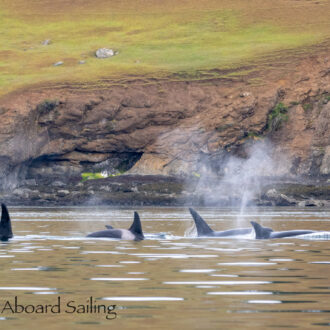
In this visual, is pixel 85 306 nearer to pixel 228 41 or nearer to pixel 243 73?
pixel 243 73

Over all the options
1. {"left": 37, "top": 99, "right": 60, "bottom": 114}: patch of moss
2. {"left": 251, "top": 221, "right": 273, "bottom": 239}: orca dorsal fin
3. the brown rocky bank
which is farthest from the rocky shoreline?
{"left": 251, "top": 221, "right": 273, "bottom": 239}: orca dorsal fin

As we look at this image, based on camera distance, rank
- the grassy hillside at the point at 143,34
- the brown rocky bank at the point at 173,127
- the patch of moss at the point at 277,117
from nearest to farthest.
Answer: the brown rocky bank at the point at 173,127, the patch of moss at the point at 277,117, the grassy hillside at the point at 143,34

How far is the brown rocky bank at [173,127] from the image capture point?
4188 inches

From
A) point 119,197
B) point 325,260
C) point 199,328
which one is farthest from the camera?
point 119,197

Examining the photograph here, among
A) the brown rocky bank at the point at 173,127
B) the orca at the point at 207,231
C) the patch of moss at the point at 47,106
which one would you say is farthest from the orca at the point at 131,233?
the patch of moss at the point at 47,106

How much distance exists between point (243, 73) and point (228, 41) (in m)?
25.9

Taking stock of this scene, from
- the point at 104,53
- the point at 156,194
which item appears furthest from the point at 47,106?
the point at 104,53

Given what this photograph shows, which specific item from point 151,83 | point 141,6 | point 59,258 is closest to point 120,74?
point 151,83

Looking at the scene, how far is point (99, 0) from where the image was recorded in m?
175

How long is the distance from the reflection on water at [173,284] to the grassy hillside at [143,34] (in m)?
88.4

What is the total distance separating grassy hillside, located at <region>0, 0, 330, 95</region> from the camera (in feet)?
390

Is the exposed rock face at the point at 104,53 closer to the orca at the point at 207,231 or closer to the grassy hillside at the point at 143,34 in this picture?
the grassy hillside at the point at 143,34

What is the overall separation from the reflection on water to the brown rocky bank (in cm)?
8127

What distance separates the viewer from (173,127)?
110 m
